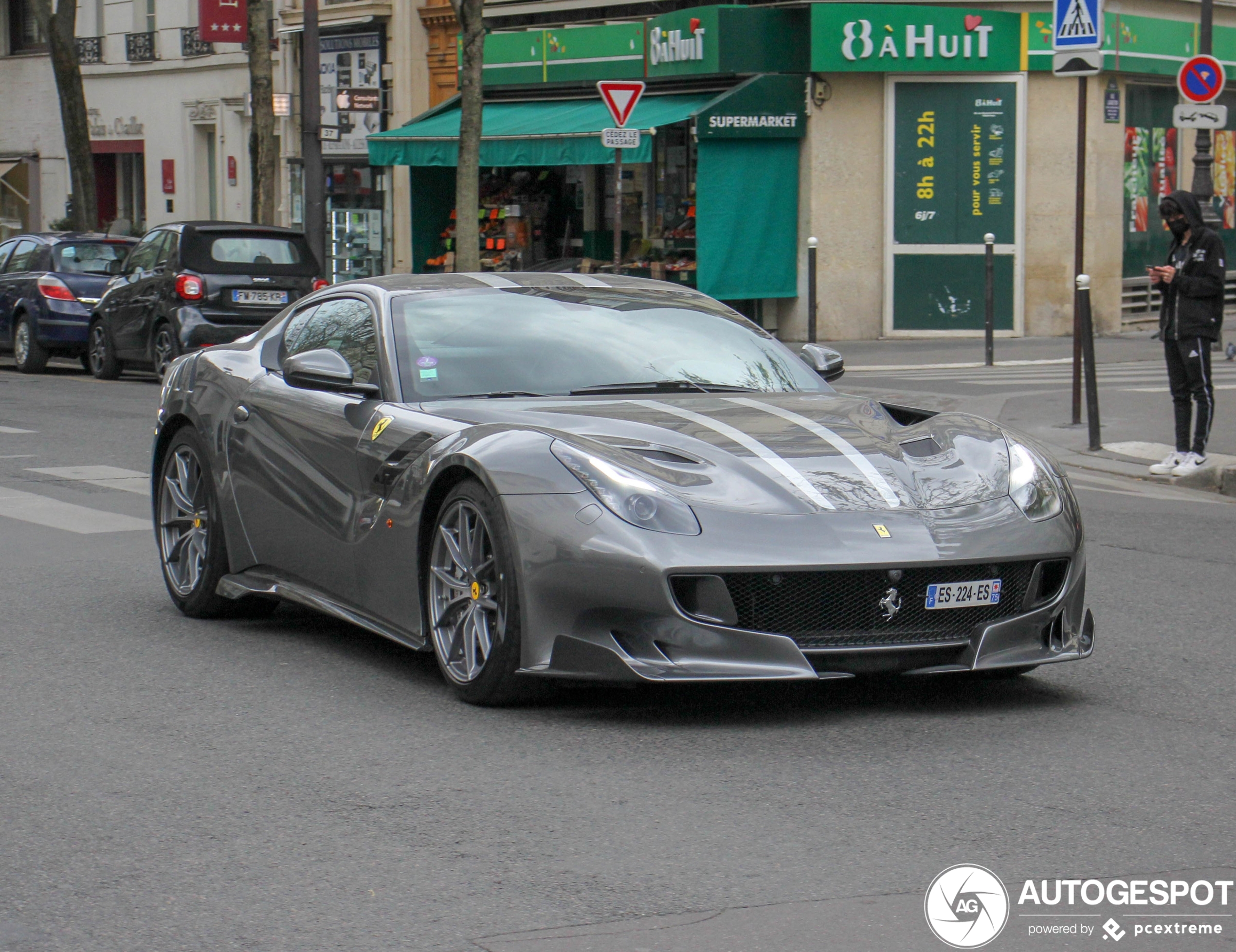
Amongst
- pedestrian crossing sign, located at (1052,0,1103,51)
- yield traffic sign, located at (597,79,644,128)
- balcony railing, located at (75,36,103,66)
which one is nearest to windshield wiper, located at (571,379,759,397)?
pedestrian crossing sign, located at (1052,0,1103,51)

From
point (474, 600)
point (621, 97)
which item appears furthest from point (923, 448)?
point (621, 97)

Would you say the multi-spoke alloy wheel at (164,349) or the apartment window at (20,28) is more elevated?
the apartment window at (20,28)

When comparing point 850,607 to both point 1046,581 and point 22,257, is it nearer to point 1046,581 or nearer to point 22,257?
point 1046,581

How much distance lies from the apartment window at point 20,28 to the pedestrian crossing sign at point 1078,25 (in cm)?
3777

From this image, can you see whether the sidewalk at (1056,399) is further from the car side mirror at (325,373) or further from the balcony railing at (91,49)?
the balcony railing at (91,49)

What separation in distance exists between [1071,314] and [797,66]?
4705 millimetres

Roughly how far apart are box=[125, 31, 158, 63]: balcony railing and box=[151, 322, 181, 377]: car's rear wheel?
22855 millimetres

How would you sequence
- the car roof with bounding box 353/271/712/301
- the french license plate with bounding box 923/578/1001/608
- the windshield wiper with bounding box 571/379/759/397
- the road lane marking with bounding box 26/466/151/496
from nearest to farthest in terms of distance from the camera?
the french license plate with bounding box 923/578/1001/608 < the windshield wiper with bounding box 571/379/759/397 < the car roof with bounding box 353/271/712/301 < the road lane marking with bounding box 26/466/151/496

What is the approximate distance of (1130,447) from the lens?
13.5 m

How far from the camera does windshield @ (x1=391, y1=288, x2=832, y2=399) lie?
650 centimetres

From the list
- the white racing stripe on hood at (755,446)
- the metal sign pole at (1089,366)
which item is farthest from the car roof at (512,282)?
the metal sign pole at (1089,366)

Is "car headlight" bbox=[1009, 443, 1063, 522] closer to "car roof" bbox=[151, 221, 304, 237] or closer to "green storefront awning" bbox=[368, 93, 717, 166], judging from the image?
"car roof" bbox=[151, 221, 304, 237]

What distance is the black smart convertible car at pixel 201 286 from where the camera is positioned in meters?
19.3

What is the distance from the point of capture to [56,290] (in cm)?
2208
